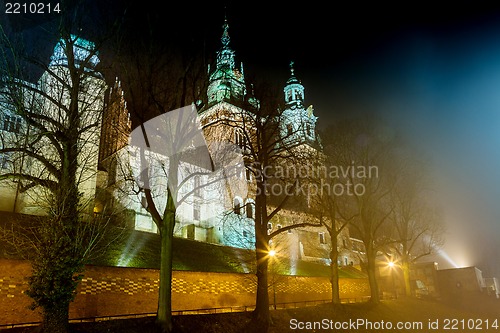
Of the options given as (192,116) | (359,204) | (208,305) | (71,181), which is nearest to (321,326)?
(208,305)

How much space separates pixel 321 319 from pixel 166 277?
8.82 metres

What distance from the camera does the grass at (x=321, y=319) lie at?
11343mm

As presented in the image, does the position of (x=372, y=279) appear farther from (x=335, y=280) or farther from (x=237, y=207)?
(x=237, y=207)

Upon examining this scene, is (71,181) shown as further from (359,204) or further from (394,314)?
(394,314)

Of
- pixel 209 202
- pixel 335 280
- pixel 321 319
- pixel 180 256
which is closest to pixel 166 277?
pixel 321 319

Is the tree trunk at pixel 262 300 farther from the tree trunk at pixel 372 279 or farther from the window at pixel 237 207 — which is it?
the tree trunk at pixel 372 279

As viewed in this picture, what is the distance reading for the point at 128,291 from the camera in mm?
17000

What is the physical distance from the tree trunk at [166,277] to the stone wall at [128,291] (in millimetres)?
4393

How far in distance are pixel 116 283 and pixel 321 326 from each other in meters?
9.60

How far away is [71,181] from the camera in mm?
10711

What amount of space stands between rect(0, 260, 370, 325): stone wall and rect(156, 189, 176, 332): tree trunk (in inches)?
173

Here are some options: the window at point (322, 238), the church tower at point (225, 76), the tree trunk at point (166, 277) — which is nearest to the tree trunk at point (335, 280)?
the church tower at point (225, 76)

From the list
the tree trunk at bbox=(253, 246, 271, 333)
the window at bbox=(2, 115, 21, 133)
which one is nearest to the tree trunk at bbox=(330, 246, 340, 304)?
the tree trunk at bbox=(253, 246, 271, 333)

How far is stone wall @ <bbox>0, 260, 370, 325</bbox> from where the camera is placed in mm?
13523
